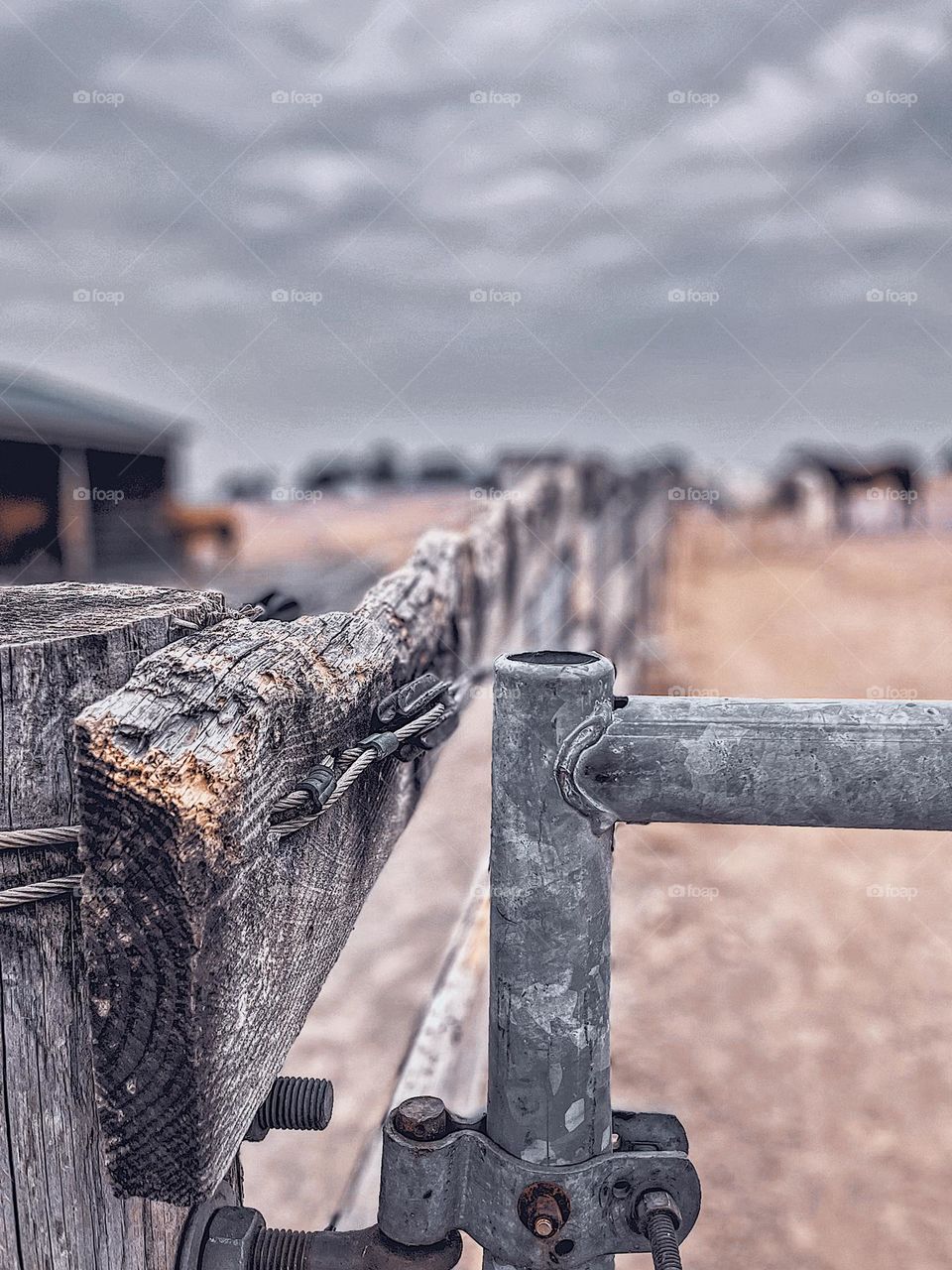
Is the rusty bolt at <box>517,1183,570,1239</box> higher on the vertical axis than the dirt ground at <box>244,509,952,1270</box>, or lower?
higher

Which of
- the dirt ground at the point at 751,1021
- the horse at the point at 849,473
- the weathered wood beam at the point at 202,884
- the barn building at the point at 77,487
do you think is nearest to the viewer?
the weathered wood beam at the point at 202,884

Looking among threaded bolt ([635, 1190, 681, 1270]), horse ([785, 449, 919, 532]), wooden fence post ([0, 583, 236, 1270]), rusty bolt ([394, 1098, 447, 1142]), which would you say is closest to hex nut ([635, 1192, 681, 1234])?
threaded bolt ([635, 1190, 681, 1270])

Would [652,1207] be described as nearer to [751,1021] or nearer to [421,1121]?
[421,1121]

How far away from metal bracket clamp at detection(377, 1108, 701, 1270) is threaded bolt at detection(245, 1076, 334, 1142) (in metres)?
0.11

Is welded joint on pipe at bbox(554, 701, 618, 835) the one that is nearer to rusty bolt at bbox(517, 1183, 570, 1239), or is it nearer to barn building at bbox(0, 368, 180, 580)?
rusty bolt at bbox(517, 1183, 570, 1239)

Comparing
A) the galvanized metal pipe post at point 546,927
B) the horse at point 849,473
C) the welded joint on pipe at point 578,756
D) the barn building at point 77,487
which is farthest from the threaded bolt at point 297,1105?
the horse at point 849,473

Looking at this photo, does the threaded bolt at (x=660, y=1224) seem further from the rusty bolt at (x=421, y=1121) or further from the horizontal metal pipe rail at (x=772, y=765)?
the horizontal metal pipe rail at (x=772, y=765)

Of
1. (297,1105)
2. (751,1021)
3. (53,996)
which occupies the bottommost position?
(751,1021)

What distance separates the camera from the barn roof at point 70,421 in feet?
41.0

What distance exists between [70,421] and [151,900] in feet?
48.9

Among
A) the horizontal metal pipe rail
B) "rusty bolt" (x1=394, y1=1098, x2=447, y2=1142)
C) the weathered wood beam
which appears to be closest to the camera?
the weathered wood beam

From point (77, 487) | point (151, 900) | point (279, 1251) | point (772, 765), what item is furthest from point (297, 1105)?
point (77, 487)

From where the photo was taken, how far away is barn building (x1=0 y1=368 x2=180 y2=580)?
12117 millimetres

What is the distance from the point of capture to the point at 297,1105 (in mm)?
1202
